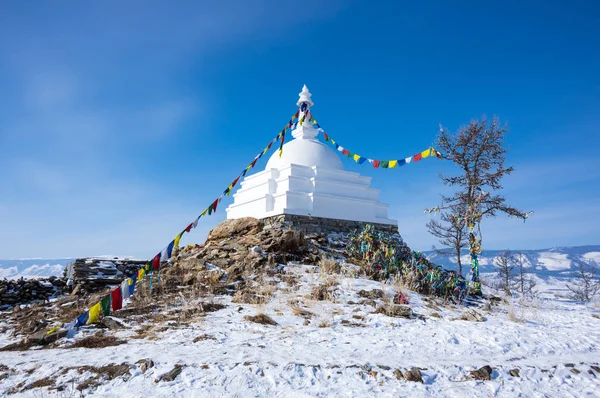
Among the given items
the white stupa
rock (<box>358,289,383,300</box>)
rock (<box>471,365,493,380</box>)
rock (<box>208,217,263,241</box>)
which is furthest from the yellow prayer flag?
the white stupa

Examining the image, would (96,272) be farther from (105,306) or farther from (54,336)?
(54,336)

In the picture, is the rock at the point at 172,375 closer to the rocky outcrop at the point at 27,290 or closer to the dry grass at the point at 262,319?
the dry grass at the point at 262,319

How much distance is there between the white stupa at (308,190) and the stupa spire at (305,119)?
0.15 feet

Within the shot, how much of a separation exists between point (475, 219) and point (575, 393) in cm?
883

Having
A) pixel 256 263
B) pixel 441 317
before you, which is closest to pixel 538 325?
pixel 441 317

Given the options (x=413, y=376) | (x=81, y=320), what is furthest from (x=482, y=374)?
(x=81, y=320)

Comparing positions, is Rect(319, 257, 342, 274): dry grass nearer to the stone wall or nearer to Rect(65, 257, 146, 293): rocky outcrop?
the stone wall

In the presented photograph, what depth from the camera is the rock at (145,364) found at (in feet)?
15.8

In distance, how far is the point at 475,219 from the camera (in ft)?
42.7

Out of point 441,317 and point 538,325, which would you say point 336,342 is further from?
point 538,325

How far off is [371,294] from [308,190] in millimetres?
7285

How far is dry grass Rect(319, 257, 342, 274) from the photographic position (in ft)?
36.2

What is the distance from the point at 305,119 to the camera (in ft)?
60.9

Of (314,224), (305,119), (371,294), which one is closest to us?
(371,294)
